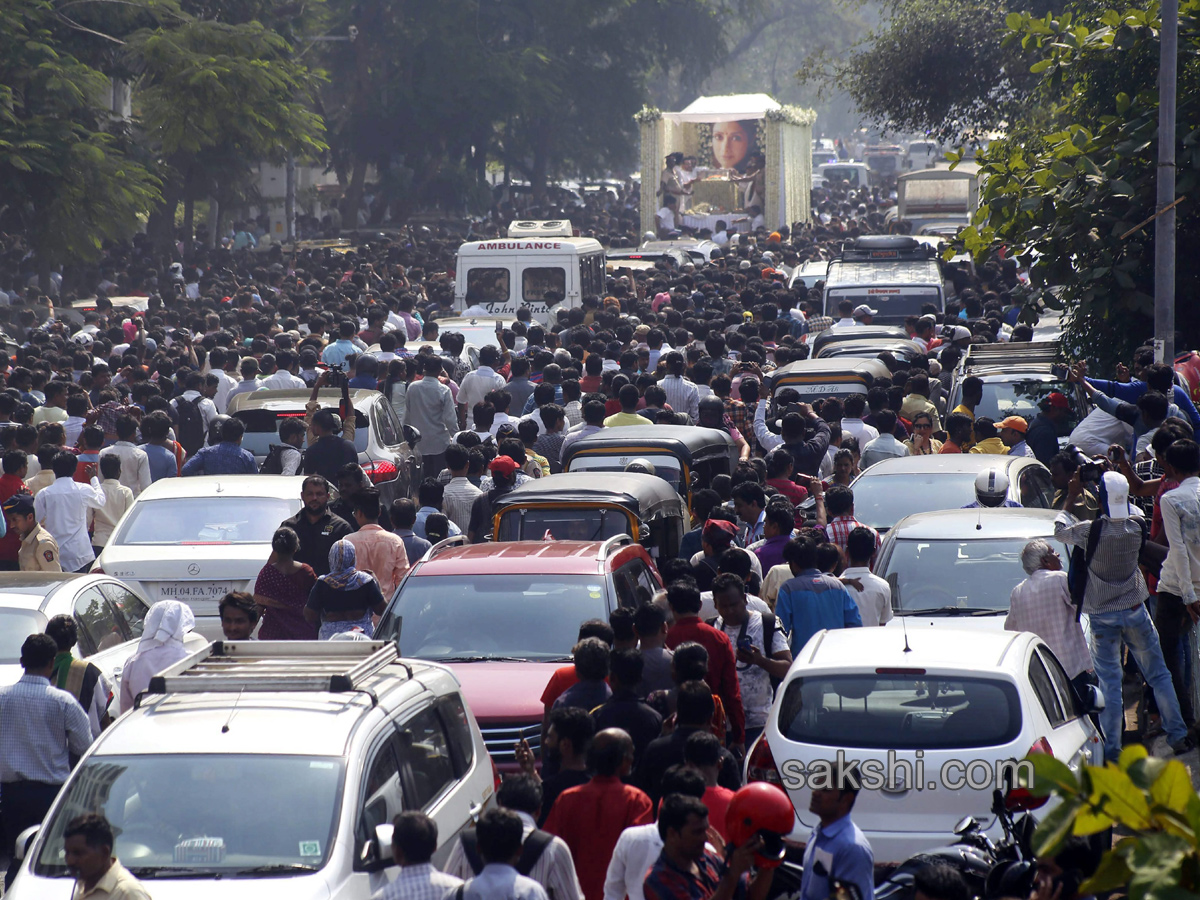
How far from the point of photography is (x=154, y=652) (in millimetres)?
7500

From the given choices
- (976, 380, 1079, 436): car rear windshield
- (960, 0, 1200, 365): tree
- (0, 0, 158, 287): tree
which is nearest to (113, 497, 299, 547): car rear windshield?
(976, 380, 1079, 436): car rear windshield

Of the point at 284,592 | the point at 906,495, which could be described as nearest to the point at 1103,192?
the point at 906,495

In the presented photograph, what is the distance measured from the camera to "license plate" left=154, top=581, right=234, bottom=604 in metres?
10.4

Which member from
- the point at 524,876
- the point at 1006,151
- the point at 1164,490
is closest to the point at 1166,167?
the point at 1006,151

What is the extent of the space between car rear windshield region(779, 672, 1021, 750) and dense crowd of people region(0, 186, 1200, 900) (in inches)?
13.9

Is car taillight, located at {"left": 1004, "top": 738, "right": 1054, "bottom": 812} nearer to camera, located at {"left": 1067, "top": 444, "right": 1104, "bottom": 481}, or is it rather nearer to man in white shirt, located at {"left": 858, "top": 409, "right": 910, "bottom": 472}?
camera, located at {"left": 1067, "top": 444, "right": 1104, "bottom": 481}

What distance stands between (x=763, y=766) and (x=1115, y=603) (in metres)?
2.78

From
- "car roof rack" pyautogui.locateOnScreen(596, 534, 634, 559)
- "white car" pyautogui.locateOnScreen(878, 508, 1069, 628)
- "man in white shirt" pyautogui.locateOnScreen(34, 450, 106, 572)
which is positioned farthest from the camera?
"man in white shirt" pyautogui.locateOnScreen(34, 450, 106, 572)

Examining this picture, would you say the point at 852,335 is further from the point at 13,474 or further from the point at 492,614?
the point at 492,614

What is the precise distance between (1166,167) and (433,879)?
9.81 metres

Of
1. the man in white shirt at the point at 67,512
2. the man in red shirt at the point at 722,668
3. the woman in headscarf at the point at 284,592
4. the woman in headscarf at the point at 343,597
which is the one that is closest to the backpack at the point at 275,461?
the man in white shirt at the point at 67,512

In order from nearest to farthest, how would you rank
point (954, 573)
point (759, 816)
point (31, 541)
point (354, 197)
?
point (759, 816) < point (954, 573) < point (31, 541) < point (354, 197)

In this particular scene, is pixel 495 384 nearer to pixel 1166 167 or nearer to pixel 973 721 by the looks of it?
pixel 1166 167

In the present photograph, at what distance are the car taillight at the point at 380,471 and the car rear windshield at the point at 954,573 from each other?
5008 mm
